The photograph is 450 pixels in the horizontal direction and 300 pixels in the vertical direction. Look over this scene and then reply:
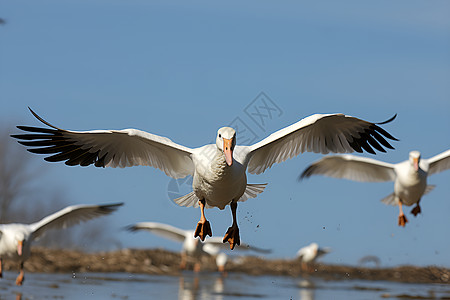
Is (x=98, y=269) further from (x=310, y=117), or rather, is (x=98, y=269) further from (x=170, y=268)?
(x=310, y=117)

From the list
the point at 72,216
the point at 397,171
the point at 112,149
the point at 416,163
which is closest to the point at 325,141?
the point at 112,149

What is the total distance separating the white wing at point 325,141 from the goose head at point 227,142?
1.44m

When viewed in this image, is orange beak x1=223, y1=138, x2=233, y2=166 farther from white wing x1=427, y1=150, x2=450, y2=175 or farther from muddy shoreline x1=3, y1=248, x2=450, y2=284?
muddy shoreline x1=3, y1=248, x2=450, y2=284

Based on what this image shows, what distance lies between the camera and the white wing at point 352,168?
46.2ft

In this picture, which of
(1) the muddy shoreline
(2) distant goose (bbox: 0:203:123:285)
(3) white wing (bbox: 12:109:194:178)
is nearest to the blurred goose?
(3) white wing (bbox: 12:109:194:178)

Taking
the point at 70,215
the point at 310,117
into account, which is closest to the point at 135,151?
the point at 310,117

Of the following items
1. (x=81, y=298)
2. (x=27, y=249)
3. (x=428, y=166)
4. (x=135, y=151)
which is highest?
(x=428, y=166)

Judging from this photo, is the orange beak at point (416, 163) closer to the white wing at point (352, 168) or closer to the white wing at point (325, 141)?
the white wing at point (352, 168)

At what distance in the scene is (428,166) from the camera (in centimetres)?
1359

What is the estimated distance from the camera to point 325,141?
894 cm

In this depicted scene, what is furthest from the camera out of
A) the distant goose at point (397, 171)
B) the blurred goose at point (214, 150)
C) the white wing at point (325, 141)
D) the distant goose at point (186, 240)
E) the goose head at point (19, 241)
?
the distant goose at point (186, 240)

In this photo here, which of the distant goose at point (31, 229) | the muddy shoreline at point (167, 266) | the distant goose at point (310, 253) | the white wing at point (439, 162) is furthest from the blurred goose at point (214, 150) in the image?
the distant goose at point (310, 253)

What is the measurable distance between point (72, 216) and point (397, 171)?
22.7 feet

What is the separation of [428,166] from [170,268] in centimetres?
901
